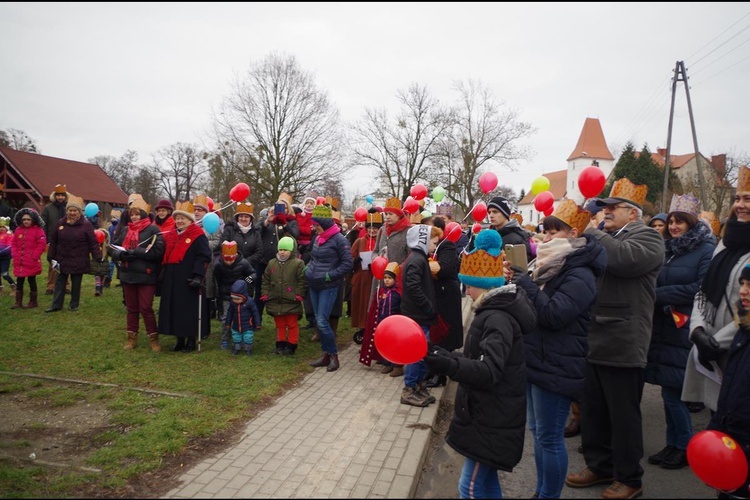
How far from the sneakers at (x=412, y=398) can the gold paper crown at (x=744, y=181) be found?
3518 mm

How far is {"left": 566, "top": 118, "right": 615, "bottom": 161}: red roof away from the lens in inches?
3031

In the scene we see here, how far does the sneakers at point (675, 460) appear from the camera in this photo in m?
4.06

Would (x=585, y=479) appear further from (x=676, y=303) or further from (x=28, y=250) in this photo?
(x=28, y=250)

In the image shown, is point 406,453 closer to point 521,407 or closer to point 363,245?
point 521,407

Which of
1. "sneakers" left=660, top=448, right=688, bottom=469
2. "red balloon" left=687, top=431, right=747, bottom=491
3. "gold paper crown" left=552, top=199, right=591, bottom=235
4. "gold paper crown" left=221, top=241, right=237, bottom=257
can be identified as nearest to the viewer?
"red balloon" left=687, top=431, right=747, bottom=491

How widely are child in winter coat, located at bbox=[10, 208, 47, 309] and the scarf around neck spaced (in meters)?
9.81

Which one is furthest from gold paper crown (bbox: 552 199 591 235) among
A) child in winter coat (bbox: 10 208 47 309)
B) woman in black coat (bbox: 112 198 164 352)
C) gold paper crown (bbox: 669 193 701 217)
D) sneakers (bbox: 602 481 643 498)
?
child in winter coat (bbox: 10 208 47 309)

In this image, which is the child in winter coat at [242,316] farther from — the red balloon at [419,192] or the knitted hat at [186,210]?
the red balloon at [419,192]

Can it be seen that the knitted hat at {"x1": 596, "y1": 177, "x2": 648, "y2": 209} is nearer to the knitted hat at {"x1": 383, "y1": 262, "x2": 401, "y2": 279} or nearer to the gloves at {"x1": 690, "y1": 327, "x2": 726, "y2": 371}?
the gloves at {"x1": 690, "y1": 327, "x2": 726, "y2": 371}

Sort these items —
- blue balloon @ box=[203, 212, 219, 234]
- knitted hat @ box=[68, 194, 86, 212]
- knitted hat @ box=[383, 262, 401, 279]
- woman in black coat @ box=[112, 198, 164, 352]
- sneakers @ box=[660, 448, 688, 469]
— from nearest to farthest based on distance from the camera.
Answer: sneakers @ box=[660, 448, 688, 469], knitted hat @ box=[383, 262, 401, 279], woman in black coat @ box=[112, 198, 164, 352], blue balloon @ box=[203, 212, 219, 234], knitted hat @ box=[68, 194, 86, 212]

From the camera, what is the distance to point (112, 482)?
3.44 m

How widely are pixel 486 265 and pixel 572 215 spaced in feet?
3.06

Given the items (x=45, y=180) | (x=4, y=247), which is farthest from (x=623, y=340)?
(x=45, y=180)

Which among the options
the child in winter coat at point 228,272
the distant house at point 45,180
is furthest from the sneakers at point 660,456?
the distant house at point 45,180
